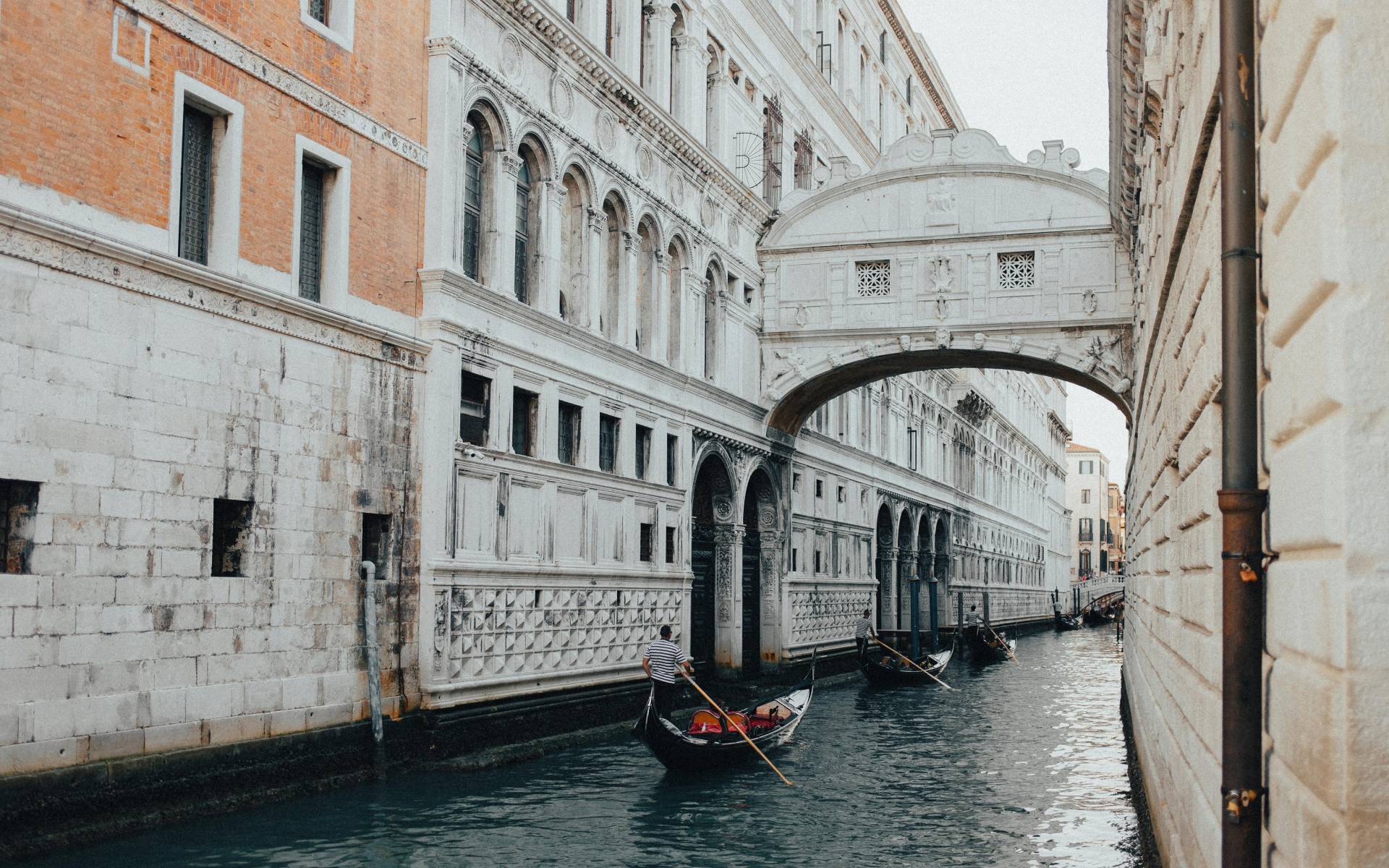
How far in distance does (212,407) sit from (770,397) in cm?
1315

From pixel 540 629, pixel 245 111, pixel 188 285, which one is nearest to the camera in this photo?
pixel 188 285

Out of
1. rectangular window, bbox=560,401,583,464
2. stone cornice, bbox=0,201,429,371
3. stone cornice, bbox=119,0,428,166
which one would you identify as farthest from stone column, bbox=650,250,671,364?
stone cornice, bbox=0,201,429,371

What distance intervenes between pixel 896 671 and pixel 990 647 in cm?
934

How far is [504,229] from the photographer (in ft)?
48.6

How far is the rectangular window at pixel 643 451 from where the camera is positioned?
60.4ft

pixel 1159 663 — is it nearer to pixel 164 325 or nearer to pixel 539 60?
pixel 164 325

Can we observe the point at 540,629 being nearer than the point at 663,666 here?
No

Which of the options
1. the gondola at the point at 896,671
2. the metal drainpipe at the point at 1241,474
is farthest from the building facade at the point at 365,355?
the metal drainpipe at the point at 1241,474

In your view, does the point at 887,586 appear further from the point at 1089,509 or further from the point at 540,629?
the point at 1089,509

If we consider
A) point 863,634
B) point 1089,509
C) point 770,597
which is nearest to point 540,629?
point 770,597

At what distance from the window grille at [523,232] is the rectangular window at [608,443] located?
2.15 metres

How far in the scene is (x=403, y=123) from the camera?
43.8 feet

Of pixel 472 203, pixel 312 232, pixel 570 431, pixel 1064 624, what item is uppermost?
pixel 472 203

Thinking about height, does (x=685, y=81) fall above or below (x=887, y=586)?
above
